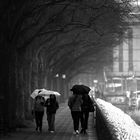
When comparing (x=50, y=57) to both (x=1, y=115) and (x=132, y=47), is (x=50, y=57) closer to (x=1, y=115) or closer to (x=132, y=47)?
(x=1, y=115)

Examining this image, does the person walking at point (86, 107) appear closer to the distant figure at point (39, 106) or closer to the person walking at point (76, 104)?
the person walking at point (76, 104)

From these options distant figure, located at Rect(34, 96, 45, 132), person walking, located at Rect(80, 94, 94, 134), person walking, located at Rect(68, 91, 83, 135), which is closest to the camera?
person walking, located at Rect(68, 91, 83, 135)

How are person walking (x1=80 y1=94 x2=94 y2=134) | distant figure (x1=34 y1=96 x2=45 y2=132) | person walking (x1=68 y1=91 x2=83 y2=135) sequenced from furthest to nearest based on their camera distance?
distant figure (x1=34 y1=96 x2=45 y2=132), person walking (x1=80 y1=94 x2=94 y2=134), person walking (x1=68 y1=91 x2=83 y2=135)

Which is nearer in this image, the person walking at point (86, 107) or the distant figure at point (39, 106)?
the person walking at point (86, 107)

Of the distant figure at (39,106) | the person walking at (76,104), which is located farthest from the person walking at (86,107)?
the distant figure at (39,106)

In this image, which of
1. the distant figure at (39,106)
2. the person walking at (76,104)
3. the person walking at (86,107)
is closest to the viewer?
the person walking at (76,104)

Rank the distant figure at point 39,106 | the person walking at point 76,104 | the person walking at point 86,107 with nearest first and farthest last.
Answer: the person walking at point 76,104 → the person walking at point 86,107 → the distant figure at point 39,106

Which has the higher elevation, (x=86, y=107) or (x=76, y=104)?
(x=76, y=104)

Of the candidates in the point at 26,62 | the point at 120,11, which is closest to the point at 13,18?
the point at 120,11

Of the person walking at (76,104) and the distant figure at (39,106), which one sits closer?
the person walking at (76,104)

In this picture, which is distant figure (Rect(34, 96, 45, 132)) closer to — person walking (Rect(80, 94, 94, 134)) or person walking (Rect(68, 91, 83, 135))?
person walking (Rect(80, 94, 94, 134))

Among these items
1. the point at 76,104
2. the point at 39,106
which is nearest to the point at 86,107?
the point at 76,104

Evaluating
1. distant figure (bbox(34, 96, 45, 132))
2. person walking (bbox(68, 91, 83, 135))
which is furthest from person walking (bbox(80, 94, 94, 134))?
distant figure (bbox(34, 96, 45, 132))

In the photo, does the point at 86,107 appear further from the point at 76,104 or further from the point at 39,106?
the point at 39,106
